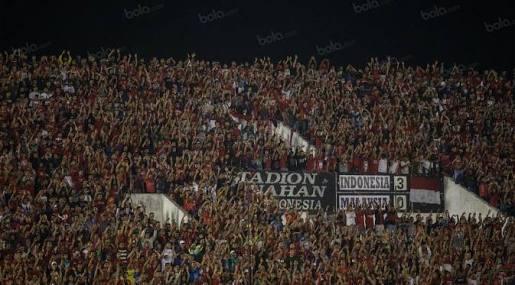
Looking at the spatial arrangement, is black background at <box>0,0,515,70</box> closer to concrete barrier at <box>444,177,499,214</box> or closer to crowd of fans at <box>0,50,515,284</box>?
crowd of fans at <box>0,50,515,284</box>

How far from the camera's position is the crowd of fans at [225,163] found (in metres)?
24.2

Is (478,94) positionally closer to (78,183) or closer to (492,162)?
(492,162)

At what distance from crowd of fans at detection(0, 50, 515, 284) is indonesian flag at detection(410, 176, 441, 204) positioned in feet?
2.12

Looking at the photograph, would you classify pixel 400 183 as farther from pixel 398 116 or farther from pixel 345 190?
pixel 398 116

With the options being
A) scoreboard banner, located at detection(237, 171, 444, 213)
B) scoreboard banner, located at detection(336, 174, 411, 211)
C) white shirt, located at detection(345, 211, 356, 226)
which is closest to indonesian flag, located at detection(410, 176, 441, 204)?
scoreboard banner, located at detection(237, 171, 444, 213)

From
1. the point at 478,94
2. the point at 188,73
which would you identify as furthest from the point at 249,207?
the point at 478,94

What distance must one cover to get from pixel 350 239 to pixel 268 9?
16.5 m

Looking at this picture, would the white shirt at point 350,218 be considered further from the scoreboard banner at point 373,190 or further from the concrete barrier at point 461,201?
the concrete barrier at point 461,201

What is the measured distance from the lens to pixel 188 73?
112 feet

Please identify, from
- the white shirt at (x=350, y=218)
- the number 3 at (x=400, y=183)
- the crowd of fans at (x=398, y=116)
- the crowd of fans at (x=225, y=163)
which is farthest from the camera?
the crowd of fans at (x=398, y=116)

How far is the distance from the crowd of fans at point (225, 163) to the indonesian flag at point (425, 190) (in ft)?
2.12

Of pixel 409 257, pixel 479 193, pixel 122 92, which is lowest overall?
pixel 409 257

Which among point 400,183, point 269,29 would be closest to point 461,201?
point 400,183

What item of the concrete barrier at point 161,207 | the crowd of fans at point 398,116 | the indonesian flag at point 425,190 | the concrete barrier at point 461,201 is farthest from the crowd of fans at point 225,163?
the indonesian flag at point 425,190
